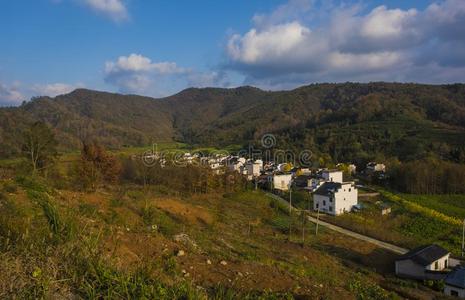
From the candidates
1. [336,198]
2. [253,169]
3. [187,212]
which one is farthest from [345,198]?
[253,169]

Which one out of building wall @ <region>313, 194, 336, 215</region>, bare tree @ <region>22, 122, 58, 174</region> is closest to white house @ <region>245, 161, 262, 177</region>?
building wall @ <region>313, 194, 336, 215</region>

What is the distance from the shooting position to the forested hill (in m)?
69.6

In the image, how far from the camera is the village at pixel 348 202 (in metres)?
18.8

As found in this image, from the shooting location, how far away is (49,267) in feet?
11.8

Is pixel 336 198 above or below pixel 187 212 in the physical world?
below

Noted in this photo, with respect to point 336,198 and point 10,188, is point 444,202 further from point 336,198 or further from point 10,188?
point 10,188

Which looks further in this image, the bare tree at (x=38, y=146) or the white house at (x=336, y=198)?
A: the white house at (x=336, y=198)

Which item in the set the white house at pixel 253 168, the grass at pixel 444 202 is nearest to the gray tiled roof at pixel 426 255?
the grass at pixel 444 202

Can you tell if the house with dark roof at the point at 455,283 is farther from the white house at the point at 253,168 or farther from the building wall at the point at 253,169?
the building wall at the point at 253,169

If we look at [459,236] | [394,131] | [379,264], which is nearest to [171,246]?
[379,264]

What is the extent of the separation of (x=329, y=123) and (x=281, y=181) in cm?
5692

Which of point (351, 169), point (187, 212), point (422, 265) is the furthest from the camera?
point (351, 169)

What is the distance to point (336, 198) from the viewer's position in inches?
1401

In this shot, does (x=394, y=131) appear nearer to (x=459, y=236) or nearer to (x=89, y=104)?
(x=459, y=236)
